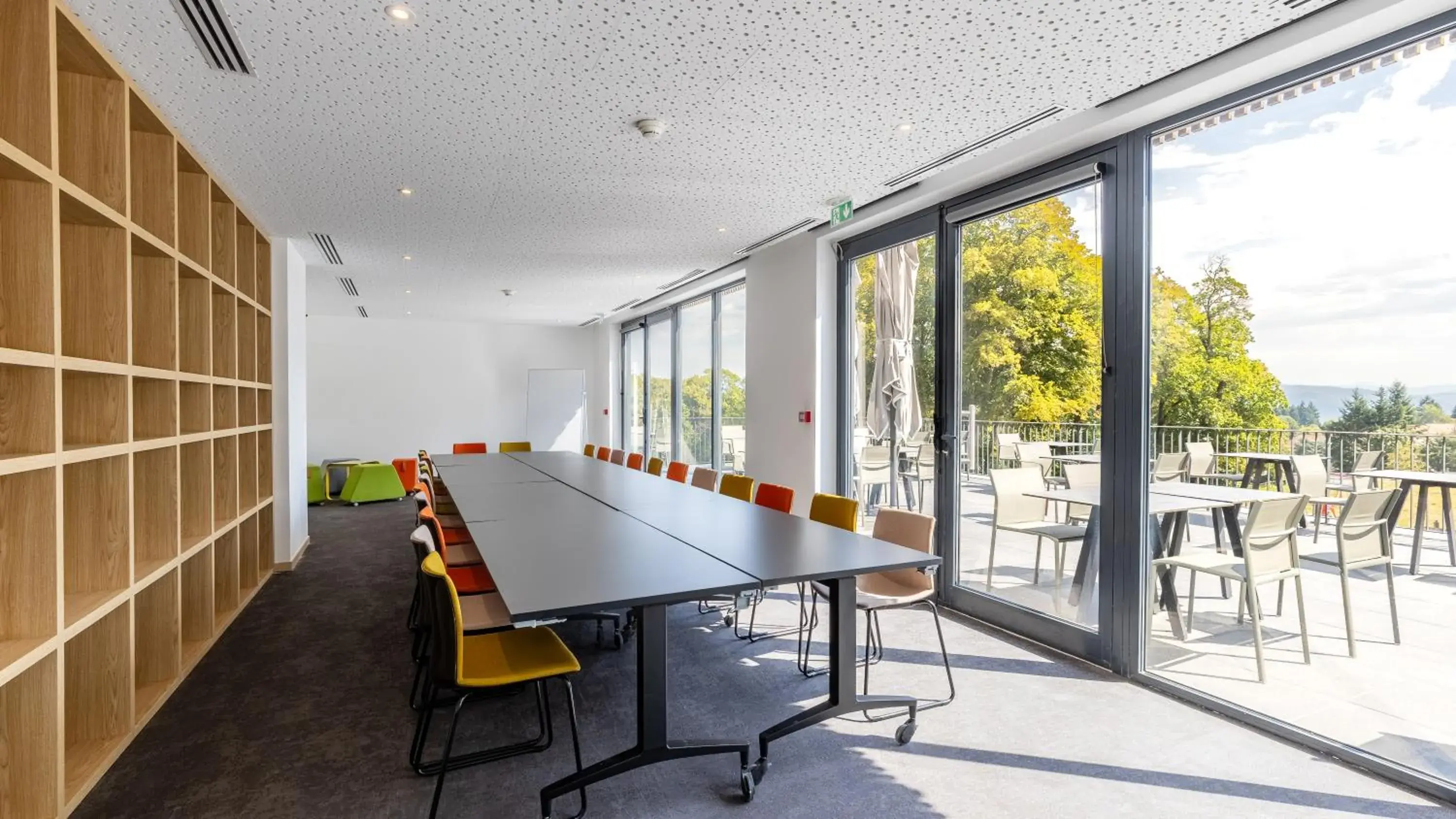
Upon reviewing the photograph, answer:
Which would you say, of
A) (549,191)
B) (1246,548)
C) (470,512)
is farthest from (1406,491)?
(549,191)

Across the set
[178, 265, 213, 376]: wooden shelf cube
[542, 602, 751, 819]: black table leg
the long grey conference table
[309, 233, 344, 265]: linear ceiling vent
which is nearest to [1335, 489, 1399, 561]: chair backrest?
the long grey conference table

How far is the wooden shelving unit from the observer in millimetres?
2203

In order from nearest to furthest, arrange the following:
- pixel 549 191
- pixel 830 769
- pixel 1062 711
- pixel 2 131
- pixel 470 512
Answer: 1. pixel 2 131
2. pixel 830 769
3. pixel 1062 711
4. pixel 470 512
5. pixel 549 191

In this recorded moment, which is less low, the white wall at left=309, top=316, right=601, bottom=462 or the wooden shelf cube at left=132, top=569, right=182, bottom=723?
the white wall at left=309, top=316, right=601, bottom=462

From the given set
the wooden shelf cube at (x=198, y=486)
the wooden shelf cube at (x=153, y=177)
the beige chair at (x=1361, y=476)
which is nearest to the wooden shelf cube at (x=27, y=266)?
the wooden shelf cube at (x=153, y=177)

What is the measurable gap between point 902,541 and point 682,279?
536 centimetres

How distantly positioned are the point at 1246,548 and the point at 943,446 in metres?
1.91

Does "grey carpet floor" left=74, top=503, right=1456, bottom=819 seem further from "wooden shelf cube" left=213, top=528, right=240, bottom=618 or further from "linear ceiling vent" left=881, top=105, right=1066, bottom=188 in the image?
"linear ceiling vent" left=881, top=105, right=1066, bottom=188

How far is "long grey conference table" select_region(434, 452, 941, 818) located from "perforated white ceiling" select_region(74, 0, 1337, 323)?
2.01 m

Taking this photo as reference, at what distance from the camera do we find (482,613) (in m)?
2.92

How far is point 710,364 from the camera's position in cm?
907

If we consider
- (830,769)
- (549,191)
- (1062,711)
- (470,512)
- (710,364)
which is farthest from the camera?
(710,364)

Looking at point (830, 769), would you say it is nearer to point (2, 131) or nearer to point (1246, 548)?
point (1246, 548)

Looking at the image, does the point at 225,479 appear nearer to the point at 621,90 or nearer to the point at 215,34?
the point at 215,34
